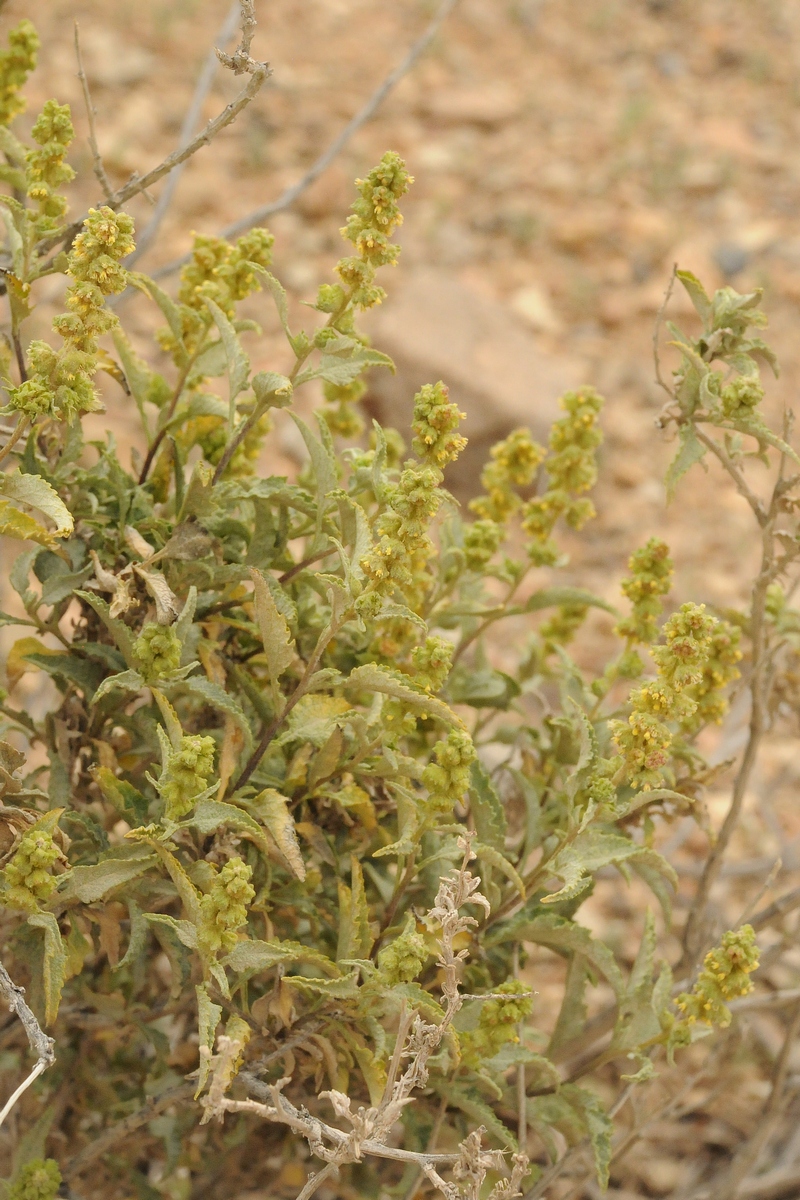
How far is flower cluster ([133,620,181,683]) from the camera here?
1379 millimetres

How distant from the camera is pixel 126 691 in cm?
154

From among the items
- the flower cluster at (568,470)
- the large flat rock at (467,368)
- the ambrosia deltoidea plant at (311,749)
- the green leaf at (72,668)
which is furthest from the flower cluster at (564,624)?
the large flat rock at (467,368)

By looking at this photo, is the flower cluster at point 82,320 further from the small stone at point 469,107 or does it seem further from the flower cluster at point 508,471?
the small stone at point 469,107

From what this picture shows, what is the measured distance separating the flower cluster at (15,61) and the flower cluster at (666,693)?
3.42 feet

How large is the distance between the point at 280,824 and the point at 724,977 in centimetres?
50

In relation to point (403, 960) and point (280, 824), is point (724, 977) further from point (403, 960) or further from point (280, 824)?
point (280, 824)

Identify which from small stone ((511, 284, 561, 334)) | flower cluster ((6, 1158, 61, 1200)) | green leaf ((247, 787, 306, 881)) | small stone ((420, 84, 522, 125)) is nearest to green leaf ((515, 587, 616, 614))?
green leaf ((247, 787, 306, 881))

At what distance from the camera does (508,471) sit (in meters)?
1.78

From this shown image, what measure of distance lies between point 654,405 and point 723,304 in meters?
3.05

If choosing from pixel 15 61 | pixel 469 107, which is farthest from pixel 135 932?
pixel 469 107

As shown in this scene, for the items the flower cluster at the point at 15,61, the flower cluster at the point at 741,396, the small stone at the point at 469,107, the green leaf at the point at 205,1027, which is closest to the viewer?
the green leaf at the point at 205,1027

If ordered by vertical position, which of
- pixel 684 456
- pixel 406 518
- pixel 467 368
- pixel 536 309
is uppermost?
pixel 536 309

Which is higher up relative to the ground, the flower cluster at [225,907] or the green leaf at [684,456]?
the green leaf at [684,456]

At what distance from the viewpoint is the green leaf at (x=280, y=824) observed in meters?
1.38
